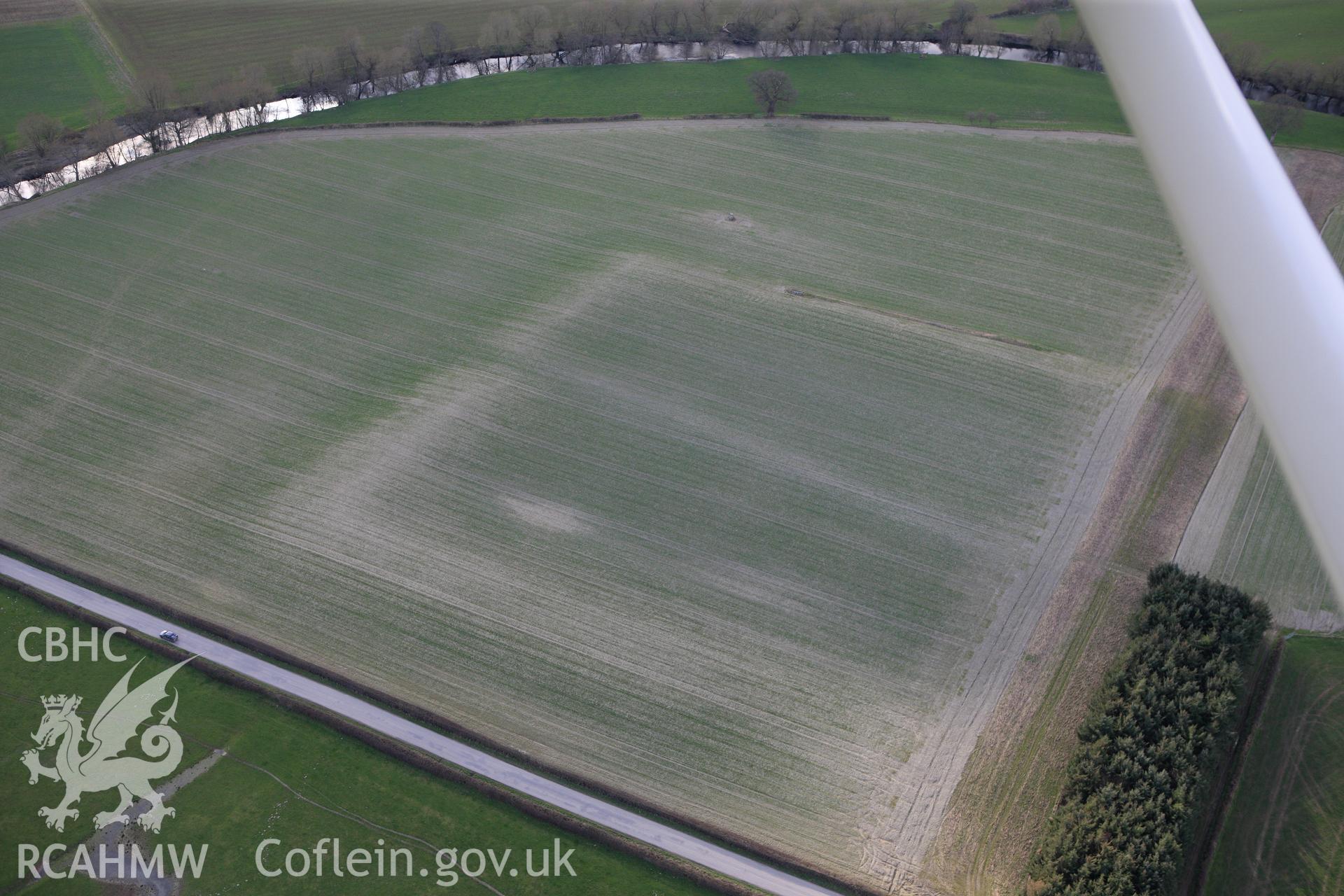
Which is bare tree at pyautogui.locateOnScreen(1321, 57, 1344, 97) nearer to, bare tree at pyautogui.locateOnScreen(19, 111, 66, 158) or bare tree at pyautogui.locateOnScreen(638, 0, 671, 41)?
bare tree at pyautogui.locateOnScreen(638, 0, 671, 41)

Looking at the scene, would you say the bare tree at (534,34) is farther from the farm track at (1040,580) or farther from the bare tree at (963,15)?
the farm track at (1040,580)

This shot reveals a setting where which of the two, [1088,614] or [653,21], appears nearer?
[1088,614]

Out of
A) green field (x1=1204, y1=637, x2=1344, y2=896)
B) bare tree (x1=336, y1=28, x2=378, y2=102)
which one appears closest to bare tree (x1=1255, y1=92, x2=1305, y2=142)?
green field (x1=1204, y1=637, x2=1344, y2=896)

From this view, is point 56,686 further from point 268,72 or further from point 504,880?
point 268,72

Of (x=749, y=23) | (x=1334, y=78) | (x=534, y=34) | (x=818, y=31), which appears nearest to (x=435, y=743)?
(x=534, y=34)

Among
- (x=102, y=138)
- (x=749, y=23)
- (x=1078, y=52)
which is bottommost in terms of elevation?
(x=1078, y=52)

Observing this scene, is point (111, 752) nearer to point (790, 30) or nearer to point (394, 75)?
point (394, 75)
